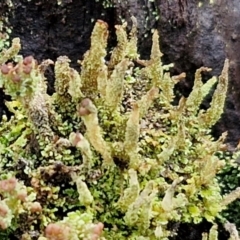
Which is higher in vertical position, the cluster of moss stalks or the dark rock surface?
the dark rock surface

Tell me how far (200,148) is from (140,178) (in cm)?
24

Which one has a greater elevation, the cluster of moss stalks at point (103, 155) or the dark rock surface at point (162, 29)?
the dark rock surface at point (162, 29)

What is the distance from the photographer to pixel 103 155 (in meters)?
1.24

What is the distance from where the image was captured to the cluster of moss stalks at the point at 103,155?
45.1 inches

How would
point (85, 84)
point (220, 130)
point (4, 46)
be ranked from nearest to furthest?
point (85, 84) < point (4, 46) < point (220, 130)

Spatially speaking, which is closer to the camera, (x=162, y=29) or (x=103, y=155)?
(x=103, y=155)

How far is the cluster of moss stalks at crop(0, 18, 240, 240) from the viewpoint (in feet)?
3.76

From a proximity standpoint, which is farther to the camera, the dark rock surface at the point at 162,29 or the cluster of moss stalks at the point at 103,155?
the dark rock surface at the point at 162,29

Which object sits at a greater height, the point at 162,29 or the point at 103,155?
the point at 162,29

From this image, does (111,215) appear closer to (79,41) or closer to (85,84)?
(85,84)

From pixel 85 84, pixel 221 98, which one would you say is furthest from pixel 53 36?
pixel 221 98

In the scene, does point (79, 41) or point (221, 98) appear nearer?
point (221, 98)

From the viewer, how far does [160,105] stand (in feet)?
4.96

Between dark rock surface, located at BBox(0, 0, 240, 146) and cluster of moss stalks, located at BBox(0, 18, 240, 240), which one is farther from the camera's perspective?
dark rock surface, located at BBox(0, 0, 240, 146)
